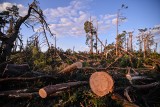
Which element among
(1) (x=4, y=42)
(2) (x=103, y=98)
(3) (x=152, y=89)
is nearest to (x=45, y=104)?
(2) (x=103, y=98)

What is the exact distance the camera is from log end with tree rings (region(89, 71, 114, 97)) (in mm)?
6066

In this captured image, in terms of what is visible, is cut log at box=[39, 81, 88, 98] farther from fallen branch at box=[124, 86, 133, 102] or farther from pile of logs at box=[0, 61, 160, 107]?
fallen branch at box=[124, 86, 133, 102]

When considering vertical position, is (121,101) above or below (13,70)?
below

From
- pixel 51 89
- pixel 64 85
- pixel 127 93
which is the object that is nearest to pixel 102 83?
pixel 127 93

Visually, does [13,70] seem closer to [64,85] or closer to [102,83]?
[64,85]

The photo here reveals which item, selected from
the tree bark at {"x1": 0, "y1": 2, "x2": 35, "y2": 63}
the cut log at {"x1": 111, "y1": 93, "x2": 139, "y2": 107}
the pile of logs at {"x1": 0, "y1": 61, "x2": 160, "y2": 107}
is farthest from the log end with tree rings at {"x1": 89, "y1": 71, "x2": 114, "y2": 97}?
the tree bark at {"x1": 0, "y1": 2, "x2": 35, "y2": 63}

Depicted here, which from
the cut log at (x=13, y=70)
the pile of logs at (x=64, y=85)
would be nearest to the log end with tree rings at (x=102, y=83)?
the pile of logs at (x=64, y=85)

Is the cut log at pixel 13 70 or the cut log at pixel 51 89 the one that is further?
the cut log at pixel 13 70

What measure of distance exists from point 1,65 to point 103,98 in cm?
418

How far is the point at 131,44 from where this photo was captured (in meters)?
54.0

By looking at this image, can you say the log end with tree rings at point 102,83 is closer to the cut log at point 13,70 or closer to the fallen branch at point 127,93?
the fallen branch at point 127,93

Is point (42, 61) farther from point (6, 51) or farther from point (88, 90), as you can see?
point (88, 90)

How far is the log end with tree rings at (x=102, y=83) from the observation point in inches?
239

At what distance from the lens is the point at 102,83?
6191 mm
